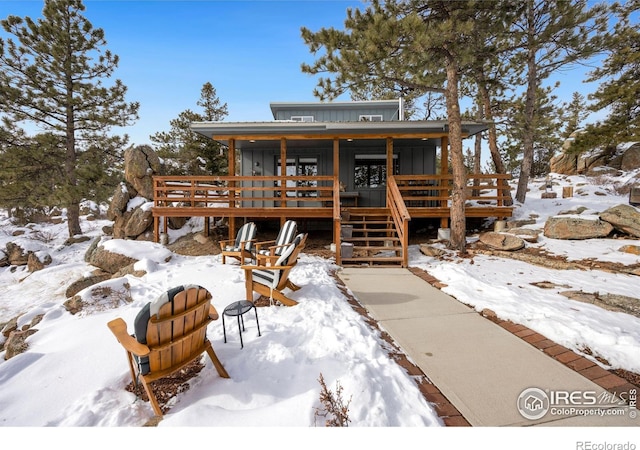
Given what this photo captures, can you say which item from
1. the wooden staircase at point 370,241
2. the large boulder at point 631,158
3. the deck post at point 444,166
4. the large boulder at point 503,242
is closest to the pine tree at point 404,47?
the large boulder at point 503,242

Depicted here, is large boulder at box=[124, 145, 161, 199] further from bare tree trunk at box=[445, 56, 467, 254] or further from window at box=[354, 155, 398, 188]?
bare tree trunk at box=[445, 56, 467, 254]

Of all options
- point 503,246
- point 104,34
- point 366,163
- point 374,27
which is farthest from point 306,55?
point 104,34

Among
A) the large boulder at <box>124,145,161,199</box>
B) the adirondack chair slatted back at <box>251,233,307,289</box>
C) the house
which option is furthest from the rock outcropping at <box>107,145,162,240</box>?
the adirondack chair slatted back at <box>251,233,307,289</box>

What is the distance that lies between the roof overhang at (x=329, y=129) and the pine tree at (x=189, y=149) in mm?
5127

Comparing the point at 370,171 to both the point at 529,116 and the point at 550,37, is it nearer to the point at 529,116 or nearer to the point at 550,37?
the point at 529,116

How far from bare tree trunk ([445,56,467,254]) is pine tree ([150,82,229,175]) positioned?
11144 mm

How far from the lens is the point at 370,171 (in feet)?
38.2

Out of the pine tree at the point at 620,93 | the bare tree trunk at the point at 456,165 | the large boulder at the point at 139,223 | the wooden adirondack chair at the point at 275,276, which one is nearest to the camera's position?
the wooden adirondack chair at the point at 275,276

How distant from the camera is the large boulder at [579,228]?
6641 mm

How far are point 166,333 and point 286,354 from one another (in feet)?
3.67

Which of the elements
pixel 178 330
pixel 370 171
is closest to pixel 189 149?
pixel 370 171

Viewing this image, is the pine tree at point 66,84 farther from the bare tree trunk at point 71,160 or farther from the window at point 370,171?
the window at point 370,171

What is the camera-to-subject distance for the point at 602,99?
10352mm

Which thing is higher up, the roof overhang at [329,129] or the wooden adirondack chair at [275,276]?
the roof overhang at [329,129]
